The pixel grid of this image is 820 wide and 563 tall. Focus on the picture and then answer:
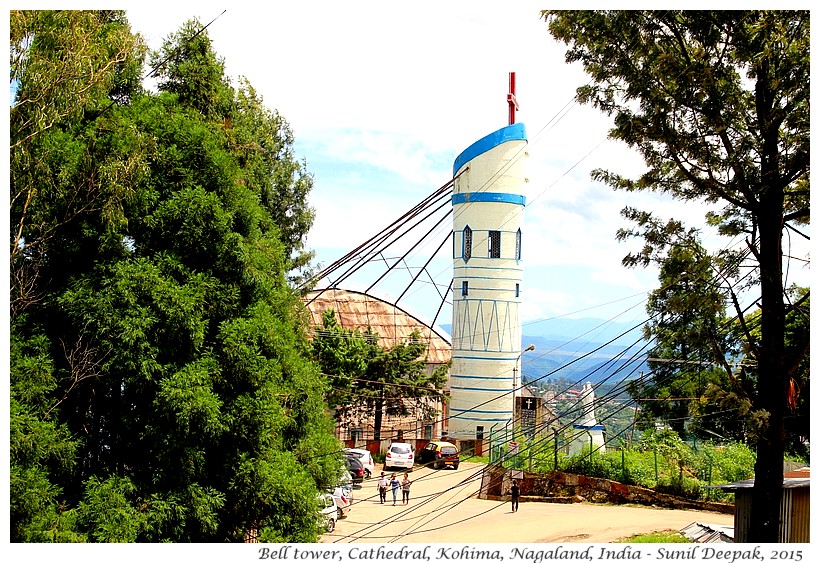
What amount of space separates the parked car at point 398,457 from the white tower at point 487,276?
1.77 m

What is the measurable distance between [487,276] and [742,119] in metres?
15.1

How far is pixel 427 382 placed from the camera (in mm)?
26484

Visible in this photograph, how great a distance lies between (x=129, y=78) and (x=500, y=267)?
15057 millimetres

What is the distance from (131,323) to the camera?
34.6 feet

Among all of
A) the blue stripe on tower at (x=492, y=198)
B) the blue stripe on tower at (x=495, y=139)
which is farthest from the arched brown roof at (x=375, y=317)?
the blue stripe on tower at (x=495, y=139)

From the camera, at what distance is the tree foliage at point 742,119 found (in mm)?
10070

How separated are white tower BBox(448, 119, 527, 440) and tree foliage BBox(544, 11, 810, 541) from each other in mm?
14031

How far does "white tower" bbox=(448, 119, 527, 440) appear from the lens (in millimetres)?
25031

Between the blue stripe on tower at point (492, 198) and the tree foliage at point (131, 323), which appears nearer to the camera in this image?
the tree foliage at point (131, 323)

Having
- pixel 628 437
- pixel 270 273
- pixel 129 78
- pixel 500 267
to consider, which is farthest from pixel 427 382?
pixel 129 78

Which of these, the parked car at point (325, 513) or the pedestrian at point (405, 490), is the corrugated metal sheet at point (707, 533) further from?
the pedestrian at point (405, 490)

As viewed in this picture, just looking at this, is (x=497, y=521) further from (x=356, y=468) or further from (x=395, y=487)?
(x=356, y=468)

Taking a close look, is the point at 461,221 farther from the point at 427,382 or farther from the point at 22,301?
the point at 22,301

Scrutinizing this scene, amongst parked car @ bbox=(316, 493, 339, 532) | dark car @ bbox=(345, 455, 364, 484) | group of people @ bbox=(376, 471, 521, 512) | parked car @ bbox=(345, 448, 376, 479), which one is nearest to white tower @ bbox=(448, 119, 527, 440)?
parked car @ bbox=(345, 448, 376, 479)
